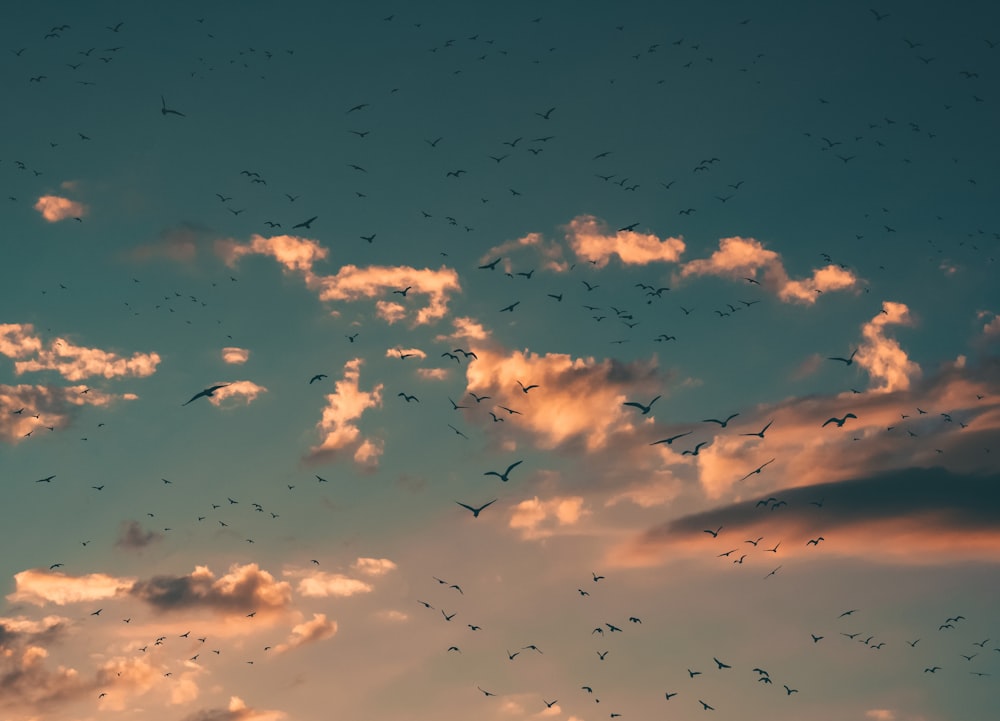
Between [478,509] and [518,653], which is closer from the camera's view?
[478,509]

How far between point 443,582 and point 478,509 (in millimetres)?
40359

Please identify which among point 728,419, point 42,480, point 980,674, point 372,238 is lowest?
point 980,674

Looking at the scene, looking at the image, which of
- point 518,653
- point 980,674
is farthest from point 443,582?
point 980,674

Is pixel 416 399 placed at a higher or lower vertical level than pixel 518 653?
higher

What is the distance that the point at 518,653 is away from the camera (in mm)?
123312

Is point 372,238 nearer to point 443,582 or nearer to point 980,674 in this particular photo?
point 443,582

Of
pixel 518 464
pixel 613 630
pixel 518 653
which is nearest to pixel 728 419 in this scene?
pixel 518 464

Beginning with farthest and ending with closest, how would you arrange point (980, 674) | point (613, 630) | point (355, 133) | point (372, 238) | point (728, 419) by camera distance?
point (980, 674), point (613, 630), point (372, 238), point (355, 133), point (728, 419)

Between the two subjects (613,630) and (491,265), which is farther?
(613,630)

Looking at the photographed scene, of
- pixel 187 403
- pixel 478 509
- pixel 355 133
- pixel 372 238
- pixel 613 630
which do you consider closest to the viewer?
pixel 187 403

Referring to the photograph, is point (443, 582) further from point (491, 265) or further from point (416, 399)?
point (491, 265)

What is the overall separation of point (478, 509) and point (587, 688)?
2461 inches

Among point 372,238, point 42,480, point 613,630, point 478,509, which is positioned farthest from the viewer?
point 613,630

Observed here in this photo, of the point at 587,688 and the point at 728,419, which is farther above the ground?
the point at 728,419
